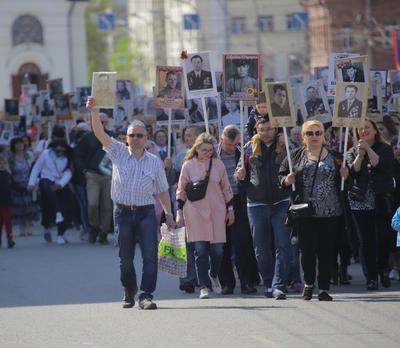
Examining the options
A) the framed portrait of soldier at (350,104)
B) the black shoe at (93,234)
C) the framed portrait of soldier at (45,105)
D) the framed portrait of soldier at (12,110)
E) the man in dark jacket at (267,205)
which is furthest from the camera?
the framed portrait of soldier at (12,110)

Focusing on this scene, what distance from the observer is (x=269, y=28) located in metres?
91.0

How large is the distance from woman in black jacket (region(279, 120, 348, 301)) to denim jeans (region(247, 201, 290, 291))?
0.35 metres

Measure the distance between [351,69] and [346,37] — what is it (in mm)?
53505

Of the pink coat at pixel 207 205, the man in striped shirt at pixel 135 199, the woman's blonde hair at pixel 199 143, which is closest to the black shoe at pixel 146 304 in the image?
the man in striped shirt at pixel 135 199

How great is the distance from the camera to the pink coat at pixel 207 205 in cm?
1391

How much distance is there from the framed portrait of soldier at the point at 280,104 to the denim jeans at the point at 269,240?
32.8 inches

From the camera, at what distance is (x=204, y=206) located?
1392cm

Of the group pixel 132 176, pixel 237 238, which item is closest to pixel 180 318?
pixel 132 176

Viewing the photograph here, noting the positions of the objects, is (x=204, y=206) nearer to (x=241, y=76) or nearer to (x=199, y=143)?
(x=199, y=143)

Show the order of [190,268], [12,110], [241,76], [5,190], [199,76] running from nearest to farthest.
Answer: [190,268], [241,76], [199,76], [5,190], [12,110]

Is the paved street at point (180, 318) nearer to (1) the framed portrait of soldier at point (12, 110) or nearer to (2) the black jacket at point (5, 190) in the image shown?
(2) the black jacket at point (5, 190)

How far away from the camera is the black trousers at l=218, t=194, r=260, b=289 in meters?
14.4

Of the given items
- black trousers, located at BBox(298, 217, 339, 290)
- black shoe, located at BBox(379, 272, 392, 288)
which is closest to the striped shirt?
black trousers, located at BBox(298, 217, 339, 290)

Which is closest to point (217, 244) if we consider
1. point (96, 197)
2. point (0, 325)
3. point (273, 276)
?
point (273, 276)
